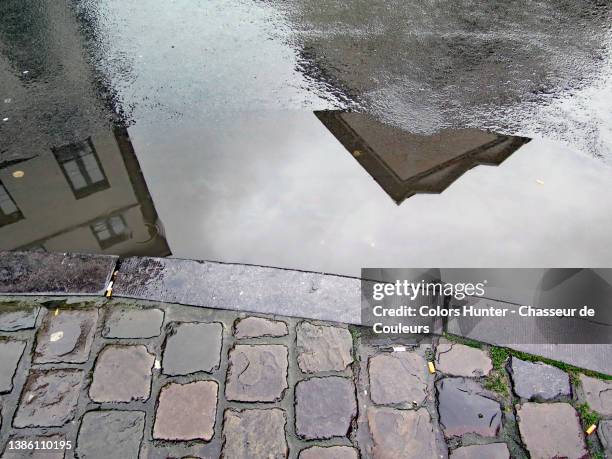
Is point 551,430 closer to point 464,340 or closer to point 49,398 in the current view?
point 464,340

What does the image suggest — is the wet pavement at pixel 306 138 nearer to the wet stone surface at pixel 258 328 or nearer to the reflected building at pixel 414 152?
the reflected building at pixel 414 152

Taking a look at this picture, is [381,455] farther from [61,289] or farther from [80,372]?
[61,289]

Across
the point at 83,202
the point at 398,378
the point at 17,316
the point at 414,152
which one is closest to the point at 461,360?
the point at 398,378

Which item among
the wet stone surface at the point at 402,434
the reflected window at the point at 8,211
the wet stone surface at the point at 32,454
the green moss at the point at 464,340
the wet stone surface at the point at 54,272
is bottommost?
the wet stone surface at the point at 32,454

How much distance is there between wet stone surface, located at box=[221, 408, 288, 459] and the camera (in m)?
2.85

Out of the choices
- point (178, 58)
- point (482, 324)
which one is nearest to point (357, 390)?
point (482, 324)

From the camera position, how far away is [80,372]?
3.16 metres

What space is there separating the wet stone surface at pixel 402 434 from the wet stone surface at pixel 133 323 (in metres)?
1.54

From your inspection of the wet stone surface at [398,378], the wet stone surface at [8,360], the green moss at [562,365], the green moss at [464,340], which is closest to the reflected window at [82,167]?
the wet stone surface at [8,360]

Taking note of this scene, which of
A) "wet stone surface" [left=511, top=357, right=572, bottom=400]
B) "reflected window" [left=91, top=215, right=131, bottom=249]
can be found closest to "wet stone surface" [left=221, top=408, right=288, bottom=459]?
"wet stone surface" [left=511, top=357, right=572, bottom=400]

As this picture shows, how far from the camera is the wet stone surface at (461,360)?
10.6ft

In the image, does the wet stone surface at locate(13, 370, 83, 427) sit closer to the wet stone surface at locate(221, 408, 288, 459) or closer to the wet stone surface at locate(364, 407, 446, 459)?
the wet stone surface at locate(221, 408, 288, 459)

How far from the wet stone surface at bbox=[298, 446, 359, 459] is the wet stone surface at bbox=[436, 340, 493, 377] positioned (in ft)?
2.66

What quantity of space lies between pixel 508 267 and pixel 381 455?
1.88m
